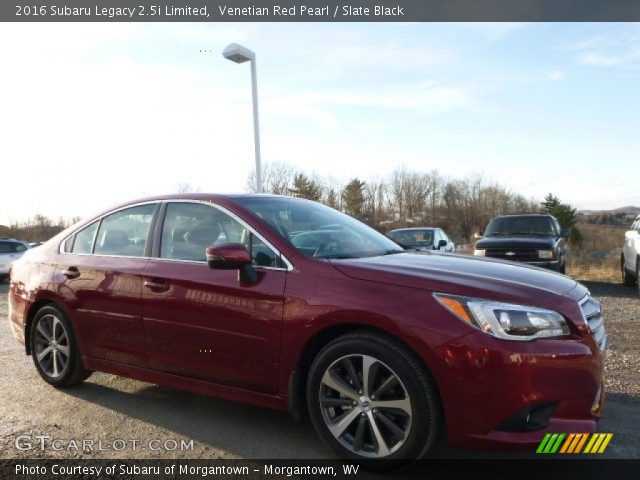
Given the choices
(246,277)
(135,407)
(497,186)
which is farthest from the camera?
(497,186)

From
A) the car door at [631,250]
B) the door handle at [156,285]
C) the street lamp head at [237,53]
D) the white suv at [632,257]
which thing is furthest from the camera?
the car door at [631,250]

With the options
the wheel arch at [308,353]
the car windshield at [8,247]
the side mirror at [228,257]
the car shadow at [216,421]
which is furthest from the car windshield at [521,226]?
the car windshield at [8,247]

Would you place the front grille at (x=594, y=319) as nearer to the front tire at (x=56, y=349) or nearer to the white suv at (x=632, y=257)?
the front tire at (x=56, y=349)

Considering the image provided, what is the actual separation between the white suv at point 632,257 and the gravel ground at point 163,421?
23.6 ft

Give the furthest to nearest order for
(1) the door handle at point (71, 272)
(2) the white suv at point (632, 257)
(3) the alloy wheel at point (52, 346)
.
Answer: (2) the white suv at point (632, 257) < (3) the alloy wheel at point (52, 346) < (1) the door handle at point (71, 272)

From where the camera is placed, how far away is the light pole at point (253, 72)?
37.7 ft

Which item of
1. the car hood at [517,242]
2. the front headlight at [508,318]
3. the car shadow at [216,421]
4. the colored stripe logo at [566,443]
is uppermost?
the front headlight at [508,318]

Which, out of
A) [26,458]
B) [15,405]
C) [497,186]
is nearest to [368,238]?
[26,458]

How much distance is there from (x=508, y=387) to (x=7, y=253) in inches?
763

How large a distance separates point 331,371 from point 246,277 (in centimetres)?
80

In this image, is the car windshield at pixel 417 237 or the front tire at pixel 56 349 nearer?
the front tire at pixel 56 349

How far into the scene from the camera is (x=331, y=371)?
3.22 meters

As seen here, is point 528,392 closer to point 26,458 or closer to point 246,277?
point 246,277

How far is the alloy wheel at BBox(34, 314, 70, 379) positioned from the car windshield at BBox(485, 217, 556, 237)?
11.2m
